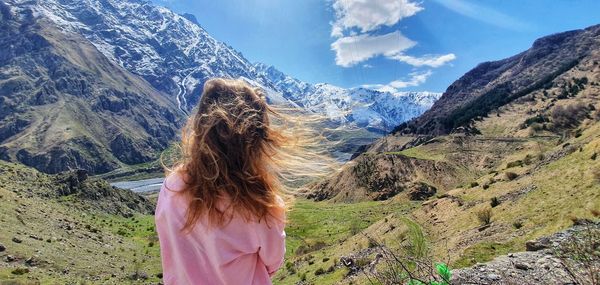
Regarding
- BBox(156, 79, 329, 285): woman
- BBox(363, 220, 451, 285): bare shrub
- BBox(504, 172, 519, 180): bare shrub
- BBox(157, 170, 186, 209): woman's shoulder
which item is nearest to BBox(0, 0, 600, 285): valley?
BBox(363, 220, 451, 285): bare shrub

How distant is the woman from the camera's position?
117 inches

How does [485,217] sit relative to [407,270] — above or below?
below

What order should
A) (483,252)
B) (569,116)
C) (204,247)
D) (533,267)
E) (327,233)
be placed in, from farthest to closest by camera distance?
1. (569,116)
2. (327,233)
3. (483,252)
4. (533,267)
5. (204,247)

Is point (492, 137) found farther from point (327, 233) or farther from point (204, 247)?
point (204, 247)

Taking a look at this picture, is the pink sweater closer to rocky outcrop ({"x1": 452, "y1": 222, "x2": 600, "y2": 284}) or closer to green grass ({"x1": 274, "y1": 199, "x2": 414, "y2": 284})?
green grass ({"x1": 274, "y1": 199, "x2": 414, "y2": 284})

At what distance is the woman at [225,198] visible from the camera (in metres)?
2.98

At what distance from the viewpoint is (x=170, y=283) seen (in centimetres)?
310

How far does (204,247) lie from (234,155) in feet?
2.12

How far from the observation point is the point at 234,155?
3193mm

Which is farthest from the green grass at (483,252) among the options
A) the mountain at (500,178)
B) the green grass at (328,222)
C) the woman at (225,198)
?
Answer: the green grass at (328,222)

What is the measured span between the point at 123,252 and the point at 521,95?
11240cm

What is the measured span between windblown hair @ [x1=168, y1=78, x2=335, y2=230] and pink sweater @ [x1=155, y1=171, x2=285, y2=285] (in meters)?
0.07

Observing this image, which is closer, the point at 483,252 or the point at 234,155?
the point at 234,155

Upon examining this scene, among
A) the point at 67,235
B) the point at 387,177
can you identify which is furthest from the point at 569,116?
the point at 67,235
